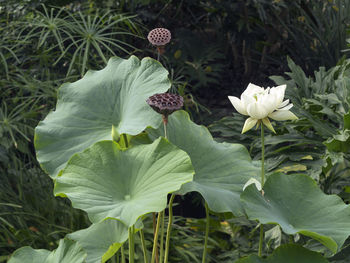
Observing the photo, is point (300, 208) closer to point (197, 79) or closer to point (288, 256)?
point (288, 256)

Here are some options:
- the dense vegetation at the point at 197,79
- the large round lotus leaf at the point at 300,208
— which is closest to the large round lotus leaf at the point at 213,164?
the large round lotus leaf at the point at 300,208

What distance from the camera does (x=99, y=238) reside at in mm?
1343

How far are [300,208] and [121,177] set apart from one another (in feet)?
1.21

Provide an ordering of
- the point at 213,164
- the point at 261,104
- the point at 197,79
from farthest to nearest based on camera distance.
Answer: the point at 197,79, the point at 213,164, the point at 261,104

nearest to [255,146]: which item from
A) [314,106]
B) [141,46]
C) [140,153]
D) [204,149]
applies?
[314,106]

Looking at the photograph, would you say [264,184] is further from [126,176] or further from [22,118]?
[22,118]

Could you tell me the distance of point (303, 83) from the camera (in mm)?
2098

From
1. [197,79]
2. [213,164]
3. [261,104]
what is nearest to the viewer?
[261,104]

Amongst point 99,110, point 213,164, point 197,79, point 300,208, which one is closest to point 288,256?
point 300,208

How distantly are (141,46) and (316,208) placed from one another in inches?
74.3

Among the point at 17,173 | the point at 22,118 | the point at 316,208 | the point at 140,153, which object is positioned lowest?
the point at 17,173

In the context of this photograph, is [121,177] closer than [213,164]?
Yes

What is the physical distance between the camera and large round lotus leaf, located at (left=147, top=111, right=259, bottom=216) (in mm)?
1180

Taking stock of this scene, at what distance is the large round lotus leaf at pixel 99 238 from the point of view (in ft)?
4.26
